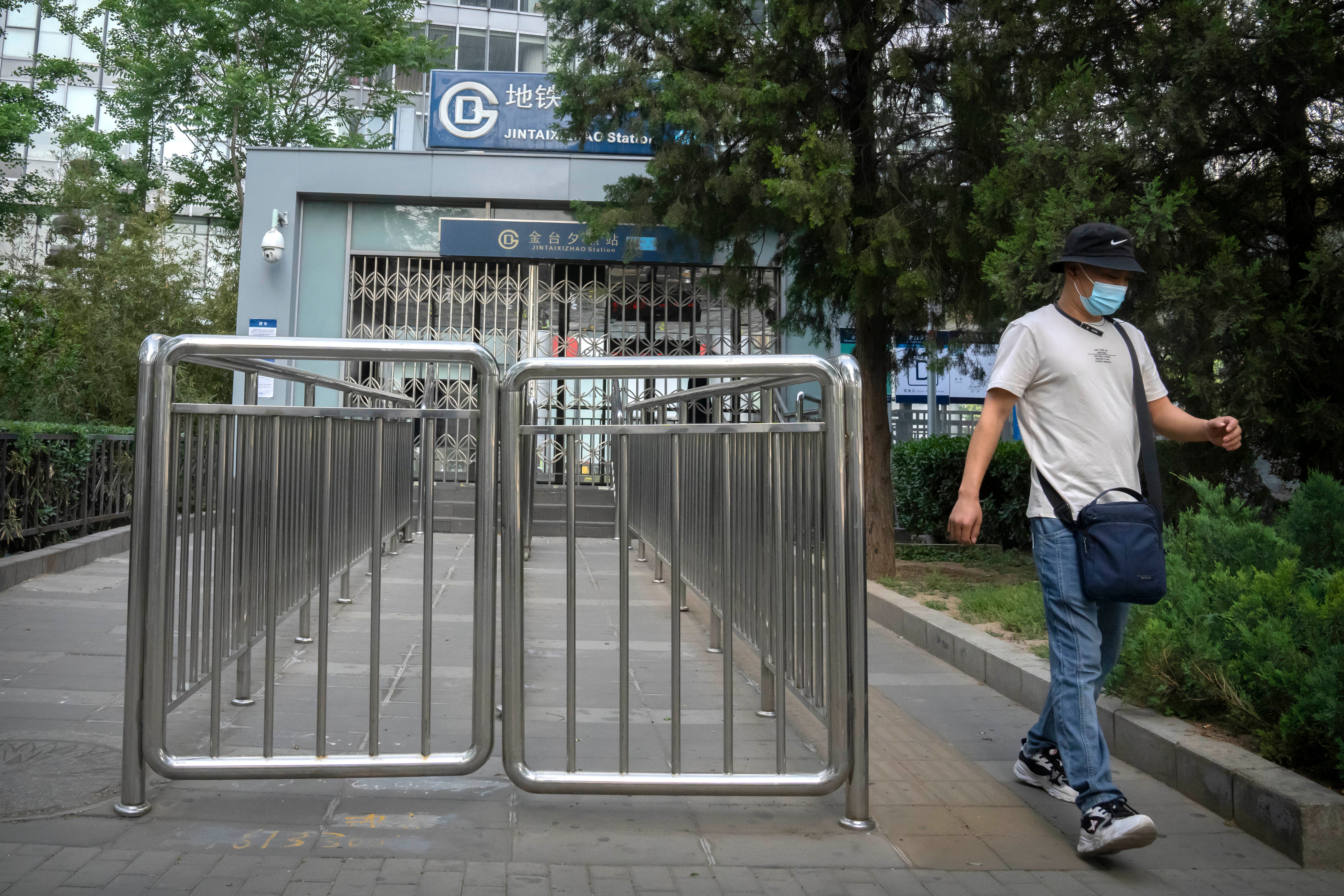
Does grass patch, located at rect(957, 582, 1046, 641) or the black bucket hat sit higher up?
the black bucket hat

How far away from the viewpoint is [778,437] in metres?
3.66

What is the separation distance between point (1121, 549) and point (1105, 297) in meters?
0.83

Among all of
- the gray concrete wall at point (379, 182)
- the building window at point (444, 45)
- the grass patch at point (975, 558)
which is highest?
the building window at point (444, 45)

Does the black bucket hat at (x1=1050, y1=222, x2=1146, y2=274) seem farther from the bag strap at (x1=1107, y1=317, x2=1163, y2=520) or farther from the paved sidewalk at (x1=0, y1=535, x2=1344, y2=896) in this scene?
the paved sidewalk at (x1=0, y1=535, x2=1344, y2=896)

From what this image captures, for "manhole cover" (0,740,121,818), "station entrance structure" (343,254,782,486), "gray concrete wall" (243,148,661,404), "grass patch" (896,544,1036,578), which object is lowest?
"manhole cover" (0,740,121,818)

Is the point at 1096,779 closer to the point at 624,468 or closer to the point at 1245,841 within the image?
the point at 1245,841

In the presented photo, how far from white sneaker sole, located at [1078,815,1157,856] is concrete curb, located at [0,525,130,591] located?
20.3 feet

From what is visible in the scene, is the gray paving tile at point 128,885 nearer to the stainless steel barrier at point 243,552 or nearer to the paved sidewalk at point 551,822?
the paved sidewalk at point 551,822

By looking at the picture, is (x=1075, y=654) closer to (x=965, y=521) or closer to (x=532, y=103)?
(x=965, y=521)

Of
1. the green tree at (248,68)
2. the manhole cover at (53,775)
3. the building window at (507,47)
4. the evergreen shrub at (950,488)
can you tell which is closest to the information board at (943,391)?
the evergreen shrub at (950,488)

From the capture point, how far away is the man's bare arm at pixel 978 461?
3352 millimetres

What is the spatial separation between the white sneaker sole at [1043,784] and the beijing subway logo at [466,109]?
13.4 metres

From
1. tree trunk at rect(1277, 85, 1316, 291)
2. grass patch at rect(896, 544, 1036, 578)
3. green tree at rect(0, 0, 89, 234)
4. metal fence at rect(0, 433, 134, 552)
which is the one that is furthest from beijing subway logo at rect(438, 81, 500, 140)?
tree trunk at rect(1277, 85, 1316, 291)

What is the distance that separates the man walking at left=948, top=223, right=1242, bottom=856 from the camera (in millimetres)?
3299
